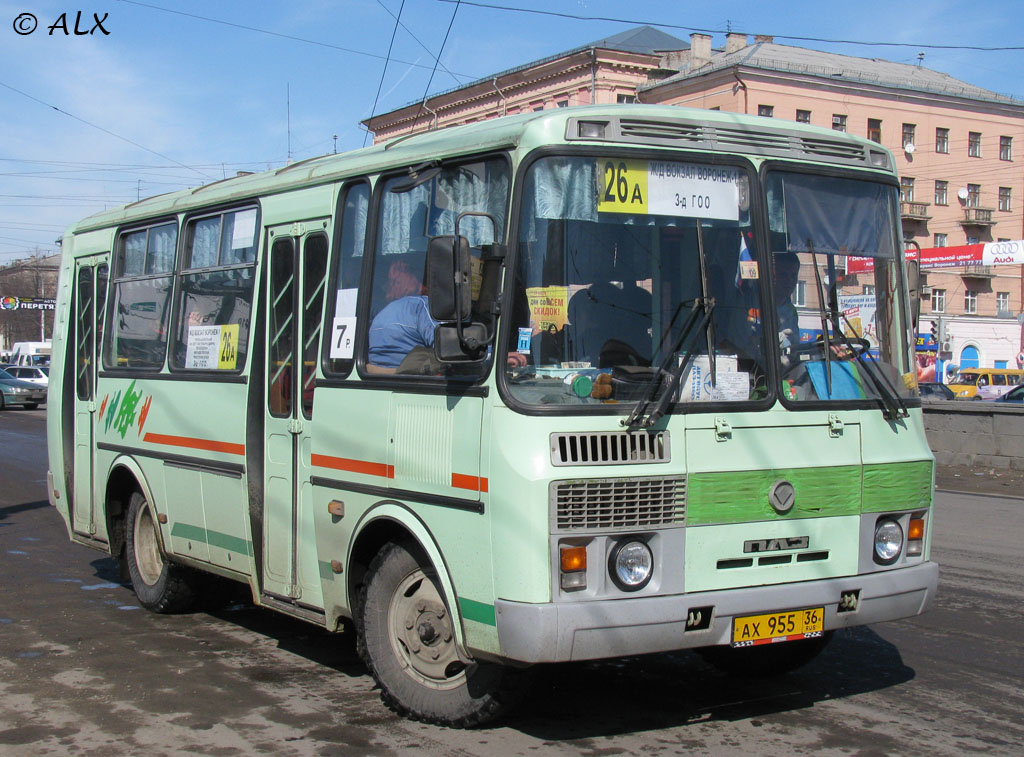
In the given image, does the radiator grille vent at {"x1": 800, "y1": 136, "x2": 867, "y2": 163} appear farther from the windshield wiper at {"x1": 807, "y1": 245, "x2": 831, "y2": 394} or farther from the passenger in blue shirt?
the passenger in blue shirt

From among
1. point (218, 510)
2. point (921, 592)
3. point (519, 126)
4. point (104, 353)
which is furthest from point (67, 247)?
point (921, 592)

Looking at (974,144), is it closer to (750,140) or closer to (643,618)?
(750,140)

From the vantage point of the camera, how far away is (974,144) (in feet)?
225

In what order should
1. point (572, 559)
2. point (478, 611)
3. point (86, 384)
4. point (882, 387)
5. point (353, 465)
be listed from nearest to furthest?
1. point (572, 559)
2. point (478, 611)
3. point (882, 387)
4. point (353, 465)
5. point (86, 384)

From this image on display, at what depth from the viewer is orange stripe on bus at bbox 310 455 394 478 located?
5879 mm

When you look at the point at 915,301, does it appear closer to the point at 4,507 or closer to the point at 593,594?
the point at 593,594

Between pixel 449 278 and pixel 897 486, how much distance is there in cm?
244

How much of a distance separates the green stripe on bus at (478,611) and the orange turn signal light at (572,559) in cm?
37

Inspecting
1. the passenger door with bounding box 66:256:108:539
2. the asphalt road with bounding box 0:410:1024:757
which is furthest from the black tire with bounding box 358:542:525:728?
the passenger door with bounding box 66:256:108:539

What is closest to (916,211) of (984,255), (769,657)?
(984,255)

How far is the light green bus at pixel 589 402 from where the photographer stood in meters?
5.08

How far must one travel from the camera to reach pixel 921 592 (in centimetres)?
579

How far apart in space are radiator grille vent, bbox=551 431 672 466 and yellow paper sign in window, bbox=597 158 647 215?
99 centimetres

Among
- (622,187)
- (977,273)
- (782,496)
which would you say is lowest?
(782,496)
